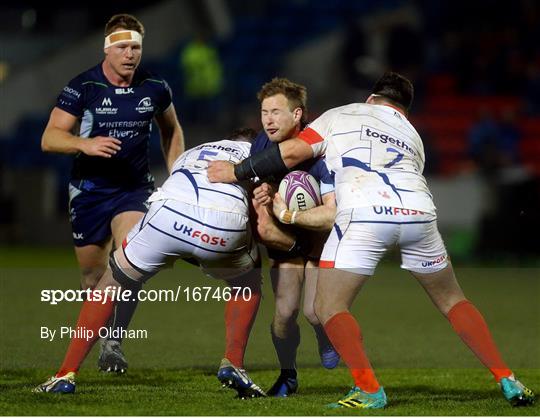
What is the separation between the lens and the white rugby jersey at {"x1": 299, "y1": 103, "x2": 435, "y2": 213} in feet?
21.4

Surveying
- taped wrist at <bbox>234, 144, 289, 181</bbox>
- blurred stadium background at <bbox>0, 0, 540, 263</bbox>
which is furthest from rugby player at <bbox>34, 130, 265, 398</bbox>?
blurred stadium background at <bbox>0, 0, 540, 263</bbox>

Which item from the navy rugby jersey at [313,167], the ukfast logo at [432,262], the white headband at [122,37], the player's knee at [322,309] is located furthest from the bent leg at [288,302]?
the white headband at [122,37]

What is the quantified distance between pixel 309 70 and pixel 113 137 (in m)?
13.9

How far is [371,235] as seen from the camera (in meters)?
6.49

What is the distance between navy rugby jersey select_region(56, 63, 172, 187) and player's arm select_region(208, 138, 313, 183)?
1504 mm

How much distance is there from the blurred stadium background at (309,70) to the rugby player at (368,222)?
9.93m

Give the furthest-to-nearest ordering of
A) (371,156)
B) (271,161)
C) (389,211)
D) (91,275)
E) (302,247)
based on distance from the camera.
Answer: (91,275) < (302,247) < (271,161) < (371,156) < (389,211)

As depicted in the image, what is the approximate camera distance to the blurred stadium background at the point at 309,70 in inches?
739

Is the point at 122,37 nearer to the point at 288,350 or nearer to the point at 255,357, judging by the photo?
the point at 288,350

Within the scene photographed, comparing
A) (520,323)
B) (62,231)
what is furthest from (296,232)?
(62,231)

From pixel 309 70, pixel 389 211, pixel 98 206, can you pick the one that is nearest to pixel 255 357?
pixel 98 206

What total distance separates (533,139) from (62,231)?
7.60 metres

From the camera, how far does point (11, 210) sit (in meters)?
19.7
